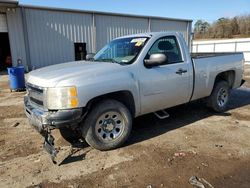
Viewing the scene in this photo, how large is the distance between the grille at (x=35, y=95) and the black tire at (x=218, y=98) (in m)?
4.11

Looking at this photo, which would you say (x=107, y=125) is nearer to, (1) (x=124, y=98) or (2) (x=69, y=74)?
→ (1) (x=124, y=98)

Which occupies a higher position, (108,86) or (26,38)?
(26,38)

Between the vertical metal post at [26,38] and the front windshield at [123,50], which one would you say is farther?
the vertical metal post at [26,38]

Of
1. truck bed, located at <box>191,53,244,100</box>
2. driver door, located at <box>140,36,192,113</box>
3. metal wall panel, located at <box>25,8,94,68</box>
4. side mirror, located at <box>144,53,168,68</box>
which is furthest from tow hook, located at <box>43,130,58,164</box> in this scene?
metal wall panel, located at <box>25,8,94,68</box>

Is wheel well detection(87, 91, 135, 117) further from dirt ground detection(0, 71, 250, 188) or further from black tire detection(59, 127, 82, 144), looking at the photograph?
black tire detection(59, 127, 82, 144)

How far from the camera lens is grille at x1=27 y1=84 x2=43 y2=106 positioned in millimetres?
3901

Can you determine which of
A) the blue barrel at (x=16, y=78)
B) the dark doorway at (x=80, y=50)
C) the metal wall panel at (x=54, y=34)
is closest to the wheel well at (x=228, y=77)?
the blue barrel at (x=16, y=78)

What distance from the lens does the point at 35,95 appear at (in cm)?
409

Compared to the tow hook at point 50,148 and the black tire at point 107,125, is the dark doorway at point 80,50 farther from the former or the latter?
the tow hook at point 50,148

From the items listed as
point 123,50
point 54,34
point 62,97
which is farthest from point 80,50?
point 62,97

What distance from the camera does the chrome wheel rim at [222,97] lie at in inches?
246

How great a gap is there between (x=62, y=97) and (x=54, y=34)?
14.4 m

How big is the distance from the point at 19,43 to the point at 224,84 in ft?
44.5

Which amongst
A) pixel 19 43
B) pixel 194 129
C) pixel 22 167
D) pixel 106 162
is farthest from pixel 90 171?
pixel 19 43
